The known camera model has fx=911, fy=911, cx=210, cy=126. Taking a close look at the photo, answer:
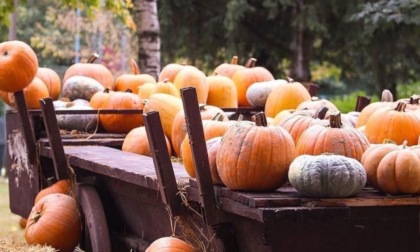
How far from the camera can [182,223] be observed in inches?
164

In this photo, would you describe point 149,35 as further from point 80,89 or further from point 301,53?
point 301,53

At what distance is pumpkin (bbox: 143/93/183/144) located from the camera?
19.4 ft

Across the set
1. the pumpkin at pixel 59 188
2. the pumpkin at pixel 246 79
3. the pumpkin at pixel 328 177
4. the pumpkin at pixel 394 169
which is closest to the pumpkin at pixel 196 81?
the pumpkin at pixel 246 79

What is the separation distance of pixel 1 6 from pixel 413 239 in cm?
873

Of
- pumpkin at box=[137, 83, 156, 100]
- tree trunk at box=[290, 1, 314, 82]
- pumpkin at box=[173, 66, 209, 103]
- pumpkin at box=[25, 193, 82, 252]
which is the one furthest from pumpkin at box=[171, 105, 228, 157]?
tree trunk at box=[290, 1, 314, 82]

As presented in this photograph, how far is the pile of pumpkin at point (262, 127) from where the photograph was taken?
131 inches

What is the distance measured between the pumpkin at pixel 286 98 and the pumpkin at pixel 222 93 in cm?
56

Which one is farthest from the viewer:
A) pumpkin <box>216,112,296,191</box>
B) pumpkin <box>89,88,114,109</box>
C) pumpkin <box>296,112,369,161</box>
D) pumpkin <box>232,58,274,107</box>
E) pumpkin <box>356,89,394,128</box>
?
pumpkin <box>232,58,274,107</box>

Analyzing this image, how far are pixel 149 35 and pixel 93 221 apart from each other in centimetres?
505

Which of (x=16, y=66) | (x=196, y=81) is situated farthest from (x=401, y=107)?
(x=16, y=66)

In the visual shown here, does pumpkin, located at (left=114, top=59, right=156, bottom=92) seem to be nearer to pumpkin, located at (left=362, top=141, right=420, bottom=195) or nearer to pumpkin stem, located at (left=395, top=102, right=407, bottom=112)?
pumpkin stem, located at (left=395, top=102, right=407, bottom=112)

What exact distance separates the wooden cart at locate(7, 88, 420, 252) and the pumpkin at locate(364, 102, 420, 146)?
2.55ft

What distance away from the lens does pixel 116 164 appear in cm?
484

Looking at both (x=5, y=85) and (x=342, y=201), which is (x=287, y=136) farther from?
(x=5, y=85)
